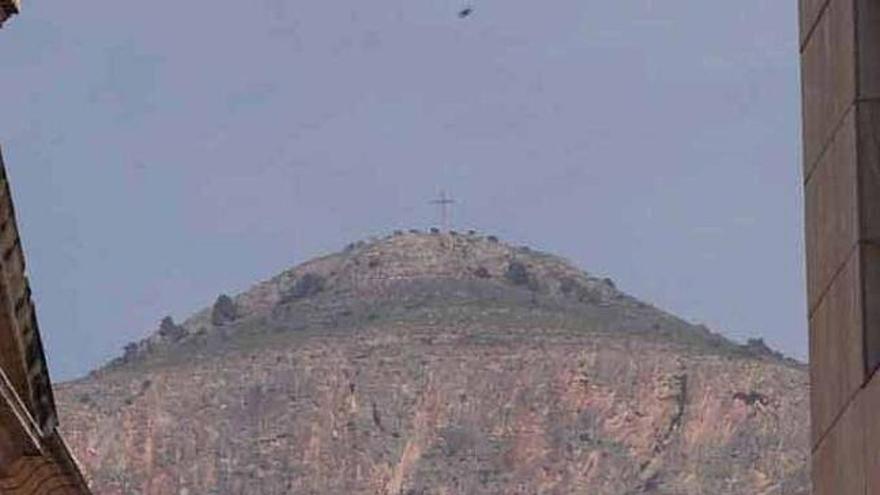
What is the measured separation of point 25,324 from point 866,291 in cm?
607

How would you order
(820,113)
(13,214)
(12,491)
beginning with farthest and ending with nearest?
(820,113) < (12,491) < (13,214)

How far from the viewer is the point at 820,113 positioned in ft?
94.6

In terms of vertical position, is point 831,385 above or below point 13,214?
below

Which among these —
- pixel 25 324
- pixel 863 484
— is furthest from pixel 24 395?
pixel 863 484

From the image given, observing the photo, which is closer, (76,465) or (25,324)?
(25,324)

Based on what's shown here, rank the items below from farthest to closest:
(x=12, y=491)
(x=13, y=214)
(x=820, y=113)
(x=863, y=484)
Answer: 1. (x=820, y=113)
2. (x=863, y=484)
3. (x=12, y=491)
4. (x=13, y=214)

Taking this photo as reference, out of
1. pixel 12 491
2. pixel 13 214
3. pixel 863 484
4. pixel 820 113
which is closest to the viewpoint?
pixel 13 214

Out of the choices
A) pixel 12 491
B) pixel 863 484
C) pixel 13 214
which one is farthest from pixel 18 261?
pixel 863 484

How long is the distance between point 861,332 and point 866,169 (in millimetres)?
1011

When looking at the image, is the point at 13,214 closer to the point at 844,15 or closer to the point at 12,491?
the point at 12,491

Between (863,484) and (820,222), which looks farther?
(820,222)

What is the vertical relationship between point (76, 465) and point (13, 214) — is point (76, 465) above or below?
below

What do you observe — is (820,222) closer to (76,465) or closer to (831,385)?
(831,385)

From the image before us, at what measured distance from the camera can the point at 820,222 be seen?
94.8 feet
